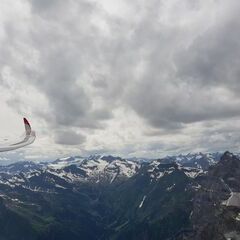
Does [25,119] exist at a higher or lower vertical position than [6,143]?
higher
